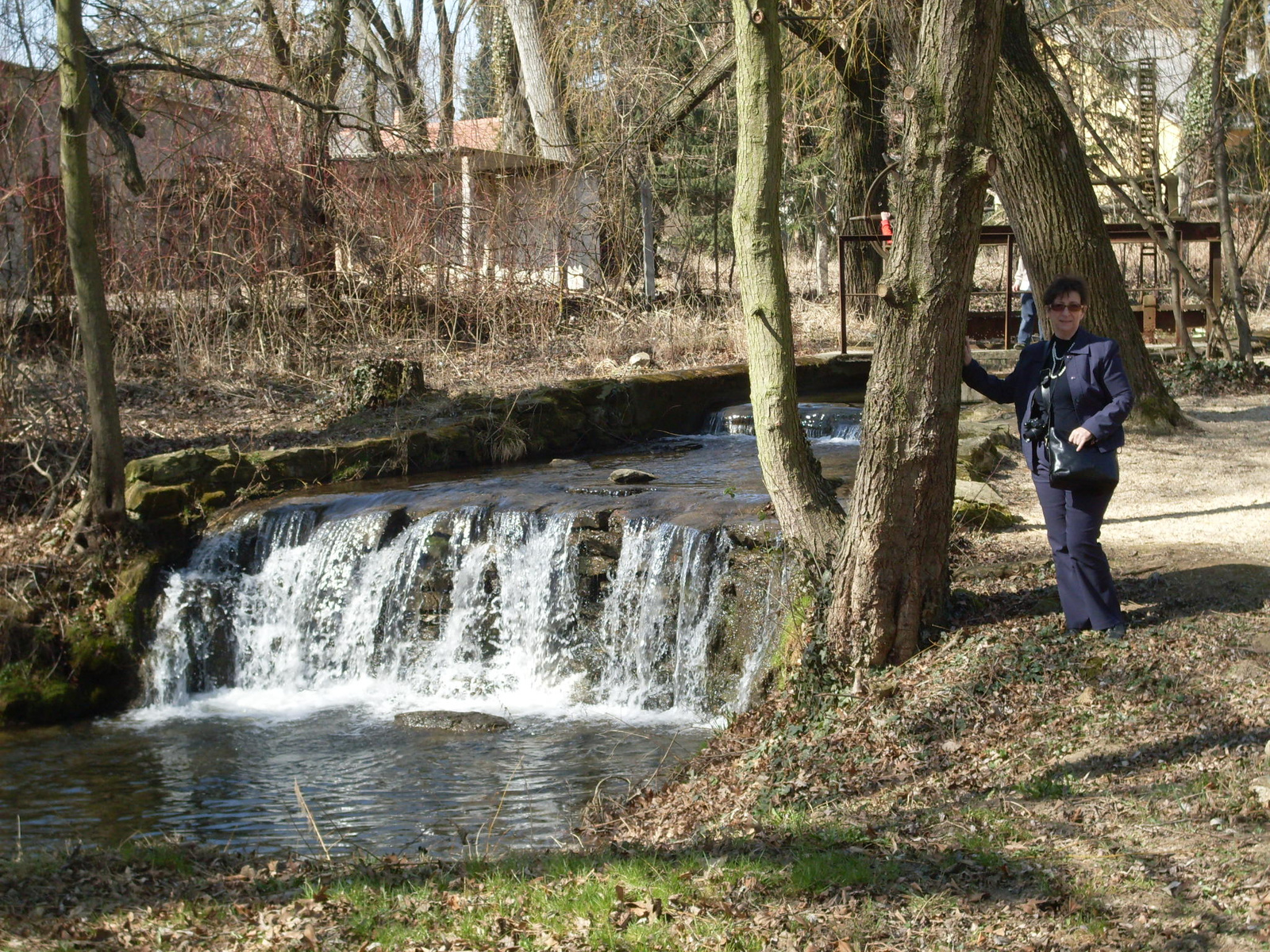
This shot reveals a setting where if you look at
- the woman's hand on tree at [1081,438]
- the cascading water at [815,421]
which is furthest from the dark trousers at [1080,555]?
the cascading water at [815,421]

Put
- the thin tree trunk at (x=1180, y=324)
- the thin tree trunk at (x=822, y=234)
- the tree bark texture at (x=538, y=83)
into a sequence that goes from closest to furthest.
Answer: the thin tree trunk at (x=1180, y=324) → the tree bark texture at (x=538, y=83) → the thin tree trunk at (x=822, y=234)

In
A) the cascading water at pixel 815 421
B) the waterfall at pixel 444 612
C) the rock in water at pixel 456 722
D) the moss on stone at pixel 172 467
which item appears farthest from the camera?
the cascading water at pixel 815 421

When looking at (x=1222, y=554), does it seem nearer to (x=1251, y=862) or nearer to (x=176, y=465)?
(x=1251, y=862)

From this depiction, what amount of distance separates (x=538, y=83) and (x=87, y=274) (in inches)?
539

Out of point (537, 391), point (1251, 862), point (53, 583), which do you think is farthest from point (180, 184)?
point (1251, 862)

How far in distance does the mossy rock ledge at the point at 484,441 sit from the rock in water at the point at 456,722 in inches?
139

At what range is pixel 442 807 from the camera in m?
6.70

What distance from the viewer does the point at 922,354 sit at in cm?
617

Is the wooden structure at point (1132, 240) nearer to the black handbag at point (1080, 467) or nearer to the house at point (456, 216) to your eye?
the house at point (456, 216)

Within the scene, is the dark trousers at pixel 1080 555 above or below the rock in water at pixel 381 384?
below

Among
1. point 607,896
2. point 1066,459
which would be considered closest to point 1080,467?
point 1066,459

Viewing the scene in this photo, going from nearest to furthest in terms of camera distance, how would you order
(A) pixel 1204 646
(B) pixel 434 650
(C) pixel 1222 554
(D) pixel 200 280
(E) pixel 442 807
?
1. (A) pixel 1204 646
2. (E) pixel 442 807
3. (C) pixel 1222 554
4. (B) pixel 434 650
5. (D) pixel 200 280

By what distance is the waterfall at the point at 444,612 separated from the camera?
891cm

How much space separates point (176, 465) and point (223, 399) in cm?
315
